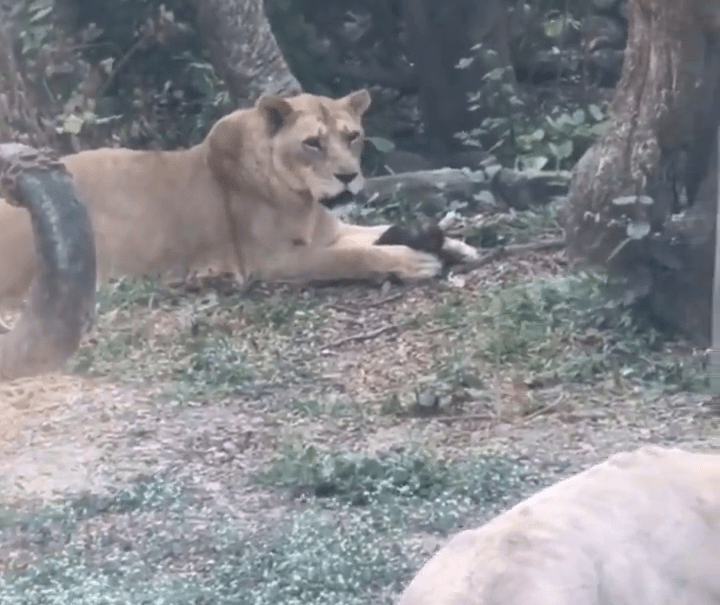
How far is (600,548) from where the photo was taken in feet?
5.50

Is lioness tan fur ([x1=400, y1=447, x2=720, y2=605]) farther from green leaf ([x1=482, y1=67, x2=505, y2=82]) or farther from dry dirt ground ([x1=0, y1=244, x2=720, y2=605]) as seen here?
green leaf ([x1=482, y1=67, x2=505, y2=82])

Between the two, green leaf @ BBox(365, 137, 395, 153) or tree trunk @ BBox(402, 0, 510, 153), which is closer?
green leaf @ BBox(365, 137, 395, 153)

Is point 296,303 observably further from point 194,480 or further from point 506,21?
point 506,21

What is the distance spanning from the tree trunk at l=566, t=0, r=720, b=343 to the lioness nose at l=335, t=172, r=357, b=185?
0.55 metres

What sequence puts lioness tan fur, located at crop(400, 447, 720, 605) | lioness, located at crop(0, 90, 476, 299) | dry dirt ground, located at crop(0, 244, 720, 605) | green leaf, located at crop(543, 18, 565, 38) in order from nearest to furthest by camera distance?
lioness tan fur, located at crop(400, 447, 720, 605) → dry dirt ground, located at crop(0, 244, 720, 605) → lioness, located at crop(0, 90, 476, 299) → green leaf, located at crop(543, 18, 565, 38)

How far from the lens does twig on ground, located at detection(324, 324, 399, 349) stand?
3178 mm

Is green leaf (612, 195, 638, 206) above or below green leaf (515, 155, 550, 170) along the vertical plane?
above

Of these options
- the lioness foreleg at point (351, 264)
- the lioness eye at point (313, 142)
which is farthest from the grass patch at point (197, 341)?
the lioness eye at point (313, 142)

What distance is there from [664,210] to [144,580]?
140 cm

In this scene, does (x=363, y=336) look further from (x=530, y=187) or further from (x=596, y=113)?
(x=596, y=113)

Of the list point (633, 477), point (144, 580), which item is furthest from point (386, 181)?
point (633, 477)

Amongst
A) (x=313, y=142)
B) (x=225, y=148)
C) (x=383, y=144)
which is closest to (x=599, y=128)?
(x=383, y=144)

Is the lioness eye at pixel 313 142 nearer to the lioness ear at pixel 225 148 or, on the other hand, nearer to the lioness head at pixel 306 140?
the lioness head at pixel 306 140

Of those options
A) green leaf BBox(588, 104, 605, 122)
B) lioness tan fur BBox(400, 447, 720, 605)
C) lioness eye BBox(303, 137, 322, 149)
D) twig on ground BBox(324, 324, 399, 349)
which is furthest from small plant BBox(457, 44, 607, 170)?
lioness tan fur BBox(400, 447, 720, 605)
